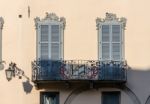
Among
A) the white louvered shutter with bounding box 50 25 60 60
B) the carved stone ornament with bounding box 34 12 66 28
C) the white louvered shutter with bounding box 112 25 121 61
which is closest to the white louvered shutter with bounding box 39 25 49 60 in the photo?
the white louvered shutter with bounding box 50 25 60 60

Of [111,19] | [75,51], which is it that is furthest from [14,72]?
[111,19]

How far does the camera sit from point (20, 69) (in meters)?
32.6

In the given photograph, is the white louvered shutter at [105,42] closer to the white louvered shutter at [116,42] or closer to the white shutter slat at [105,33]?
the white shutter slat at [105,33]

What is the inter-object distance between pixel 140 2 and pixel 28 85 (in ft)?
19.8

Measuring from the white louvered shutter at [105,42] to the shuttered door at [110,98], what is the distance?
157 centimetres

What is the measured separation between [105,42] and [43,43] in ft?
8.78

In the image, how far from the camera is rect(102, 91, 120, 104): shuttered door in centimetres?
3256

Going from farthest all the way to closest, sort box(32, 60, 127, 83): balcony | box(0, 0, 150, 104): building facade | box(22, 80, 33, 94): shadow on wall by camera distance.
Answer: box(22, 80, 33, 94): shadow on wall, box(0, 0, 150, 104): building facade, box(32, 60, 127, 83): balcony

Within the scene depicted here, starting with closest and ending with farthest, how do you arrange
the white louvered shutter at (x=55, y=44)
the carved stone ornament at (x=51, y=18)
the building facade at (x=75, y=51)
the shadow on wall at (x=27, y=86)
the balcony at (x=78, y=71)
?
the balcony at (x=78, y=71) < the building facade at (x=75, y=51) < the shadow on wall at (x=27, y=86) < the white louvered shutter at (x=55, y=44) < the carved stone ornament at (x=51, y=18)

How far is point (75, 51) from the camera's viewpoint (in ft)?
107

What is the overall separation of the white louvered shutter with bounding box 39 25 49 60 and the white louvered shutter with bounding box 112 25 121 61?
285 cm

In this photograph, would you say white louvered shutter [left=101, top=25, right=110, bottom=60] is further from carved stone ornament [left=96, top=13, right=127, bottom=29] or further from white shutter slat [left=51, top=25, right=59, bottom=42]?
white shutter slat [left=51, top=25, right=59, bottom=42]

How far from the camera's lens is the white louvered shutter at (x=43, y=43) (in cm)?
3250

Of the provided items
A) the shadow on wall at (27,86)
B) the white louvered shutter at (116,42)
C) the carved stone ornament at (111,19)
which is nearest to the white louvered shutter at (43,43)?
the shadow on wall at (27,86)
